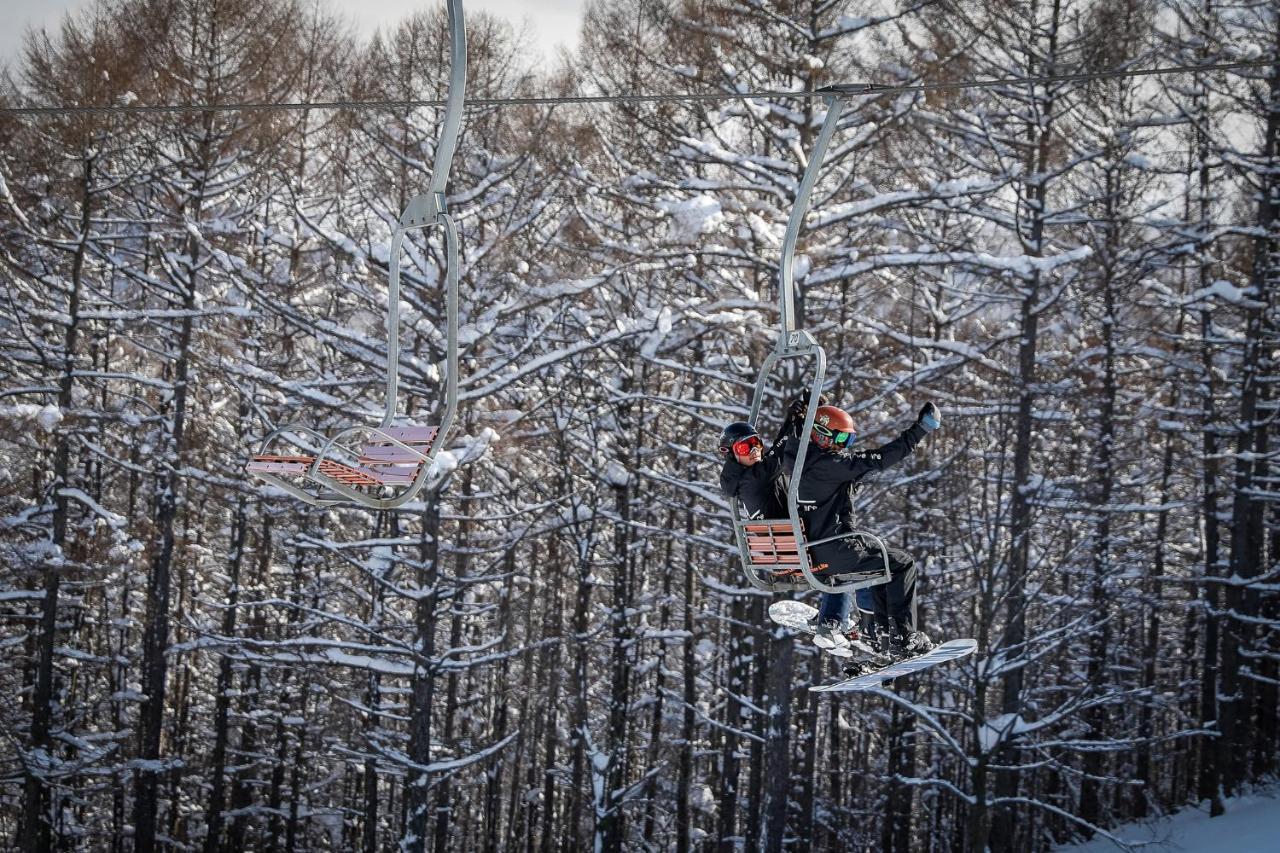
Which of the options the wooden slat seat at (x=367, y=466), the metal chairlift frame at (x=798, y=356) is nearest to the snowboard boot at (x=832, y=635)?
the metal chairlift frame at (x=798, y=356)

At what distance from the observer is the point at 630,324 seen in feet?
47.2

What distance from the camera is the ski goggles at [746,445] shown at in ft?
24.6

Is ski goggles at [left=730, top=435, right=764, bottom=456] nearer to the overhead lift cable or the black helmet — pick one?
the black helmet

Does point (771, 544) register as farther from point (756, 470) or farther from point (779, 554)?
point (756, 470)

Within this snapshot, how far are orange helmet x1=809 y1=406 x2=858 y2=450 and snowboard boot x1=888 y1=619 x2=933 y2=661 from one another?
1.38 metres

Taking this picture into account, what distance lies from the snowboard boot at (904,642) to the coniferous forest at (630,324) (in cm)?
594

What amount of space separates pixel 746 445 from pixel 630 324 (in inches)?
278

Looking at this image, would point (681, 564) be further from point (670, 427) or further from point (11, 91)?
point (11, 91)

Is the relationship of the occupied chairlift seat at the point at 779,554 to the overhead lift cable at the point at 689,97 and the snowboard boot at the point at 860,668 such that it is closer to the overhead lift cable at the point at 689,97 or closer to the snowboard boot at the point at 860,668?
the snowboard boot at the point at 860,668

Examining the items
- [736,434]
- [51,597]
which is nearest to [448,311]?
[736,434]

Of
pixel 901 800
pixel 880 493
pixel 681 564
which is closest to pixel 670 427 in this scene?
pixel 681 564

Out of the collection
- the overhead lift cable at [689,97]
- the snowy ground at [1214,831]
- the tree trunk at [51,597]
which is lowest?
the snowy ground at [1214,831]

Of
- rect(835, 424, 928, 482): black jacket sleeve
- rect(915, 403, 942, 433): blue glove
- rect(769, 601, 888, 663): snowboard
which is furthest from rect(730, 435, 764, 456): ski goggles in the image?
rect(769, 601, 888, 663): snowboard

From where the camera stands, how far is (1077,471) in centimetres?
2678
